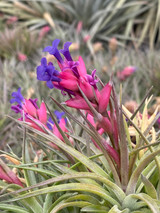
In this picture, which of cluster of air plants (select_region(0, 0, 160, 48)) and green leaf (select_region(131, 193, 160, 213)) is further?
cluster of air plants (select_region(0, 0, 160, 48))

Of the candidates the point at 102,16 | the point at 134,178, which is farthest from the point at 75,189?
the point at 102,16

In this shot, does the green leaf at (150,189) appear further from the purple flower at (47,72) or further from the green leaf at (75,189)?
the purple flower at (47,72)

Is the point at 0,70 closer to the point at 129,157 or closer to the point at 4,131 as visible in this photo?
the point at 4,131

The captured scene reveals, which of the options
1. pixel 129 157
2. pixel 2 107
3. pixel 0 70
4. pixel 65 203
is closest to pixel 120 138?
pixel 129 157

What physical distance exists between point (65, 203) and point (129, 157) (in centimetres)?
22

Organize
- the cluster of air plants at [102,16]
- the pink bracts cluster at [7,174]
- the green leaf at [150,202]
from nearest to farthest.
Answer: the green leaf at [150,202], the pink bracts cluster at [7,174], the cluster of air plants at [102,16]

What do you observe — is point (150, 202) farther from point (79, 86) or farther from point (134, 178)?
point (79, 86)

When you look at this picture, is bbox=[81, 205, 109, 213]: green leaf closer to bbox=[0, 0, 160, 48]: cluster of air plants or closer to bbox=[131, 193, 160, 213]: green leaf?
bbox=[131, 193, 160, 213]: green leaf

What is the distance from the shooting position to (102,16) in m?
4.52

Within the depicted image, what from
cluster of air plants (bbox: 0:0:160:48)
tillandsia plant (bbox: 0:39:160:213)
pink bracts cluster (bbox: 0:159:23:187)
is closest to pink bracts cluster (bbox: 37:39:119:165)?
tillandsia plant (bbox: 0:39:160:213)

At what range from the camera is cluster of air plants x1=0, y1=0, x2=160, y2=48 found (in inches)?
177

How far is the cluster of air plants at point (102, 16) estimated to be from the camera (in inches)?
177

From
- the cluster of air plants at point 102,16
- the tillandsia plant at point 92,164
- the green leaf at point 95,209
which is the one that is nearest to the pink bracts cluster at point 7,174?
the tillandsia plant at point 92,164

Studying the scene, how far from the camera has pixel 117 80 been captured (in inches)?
85.0
